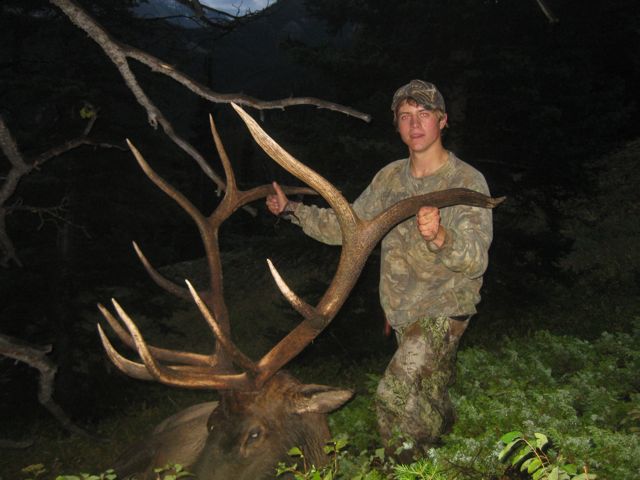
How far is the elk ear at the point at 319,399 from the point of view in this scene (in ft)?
12.0

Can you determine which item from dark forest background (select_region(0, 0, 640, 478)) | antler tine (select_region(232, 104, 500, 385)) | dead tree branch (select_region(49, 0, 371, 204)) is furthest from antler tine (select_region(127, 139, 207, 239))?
dark forest background (select_region(0, 0, 640, 478))

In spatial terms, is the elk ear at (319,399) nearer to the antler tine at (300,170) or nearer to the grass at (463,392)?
the grass at (463,392)

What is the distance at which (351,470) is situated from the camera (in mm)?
3643

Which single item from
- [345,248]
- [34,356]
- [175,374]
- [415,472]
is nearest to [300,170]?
[345,248]

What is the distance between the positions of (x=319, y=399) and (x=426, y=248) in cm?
137

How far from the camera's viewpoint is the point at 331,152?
27.9 ft

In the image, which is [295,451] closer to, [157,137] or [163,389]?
[163,389]

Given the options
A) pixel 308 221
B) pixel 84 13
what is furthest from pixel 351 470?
pixel 84 13

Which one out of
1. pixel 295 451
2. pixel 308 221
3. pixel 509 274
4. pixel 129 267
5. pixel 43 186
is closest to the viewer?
pixel 295 451

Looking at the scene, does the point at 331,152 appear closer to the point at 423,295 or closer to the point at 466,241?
the point at 423,295

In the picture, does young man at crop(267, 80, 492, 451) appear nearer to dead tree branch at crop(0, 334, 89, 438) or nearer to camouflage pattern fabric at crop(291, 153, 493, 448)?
camouflage pattern fabric at crop(291, 153, 493, 448)

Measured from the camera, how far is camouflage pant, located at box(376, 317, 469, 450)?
12.6ft

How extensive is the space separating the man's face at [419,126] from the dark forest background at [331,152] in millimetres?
3205

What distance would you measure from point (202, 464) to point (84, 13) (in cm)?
316
